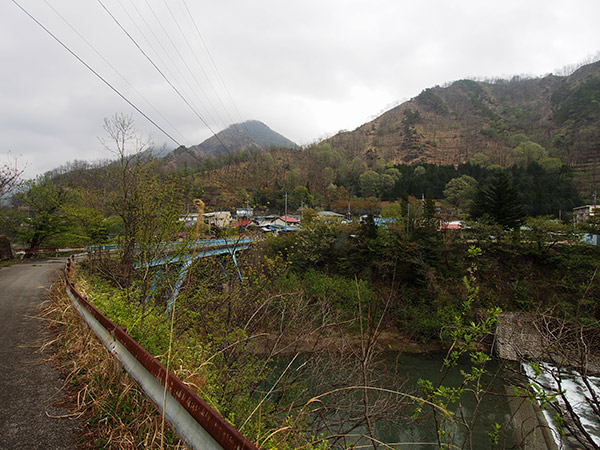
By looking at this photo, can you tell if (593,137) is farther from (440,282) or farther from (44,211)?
(44,211)

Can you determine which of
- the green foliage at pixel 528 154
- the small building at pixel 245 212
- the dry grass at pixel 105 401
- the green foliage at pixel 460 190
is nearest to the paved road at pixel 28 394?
the dry grass at pixel 105 401

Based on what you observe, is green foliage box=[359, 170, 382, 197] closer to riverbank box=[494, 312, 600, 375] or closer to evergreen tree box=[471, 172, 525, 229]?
evergreen tree box=[471, 172, 525, 229]

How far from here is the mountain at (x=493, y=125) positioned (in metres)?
87.8

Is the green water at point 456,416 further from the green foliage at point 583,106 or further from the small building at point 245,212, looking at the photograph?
the green foliage at point 583,106

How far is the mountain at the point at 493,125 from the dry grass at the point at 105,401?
85.9 metres

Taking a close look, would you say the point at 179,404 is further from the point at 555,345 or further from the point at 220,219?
the point at 220,219

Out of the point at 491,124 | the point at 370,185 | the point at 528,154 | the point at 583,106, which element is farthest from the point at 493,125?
the point at 370,185

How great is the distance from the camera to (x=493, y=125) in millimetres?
135000

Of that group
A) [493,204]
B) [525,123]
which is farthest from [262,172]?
[525,123]

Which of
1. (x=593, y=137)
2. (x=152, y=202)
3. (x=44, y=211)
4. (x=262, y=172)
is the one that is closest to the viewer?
(x=152, y=202)

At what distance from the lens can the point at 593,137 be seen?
80.6 metres

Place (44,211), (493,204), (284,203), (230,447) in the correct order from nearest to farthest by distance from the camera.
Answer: (230,447) → (44,211) → (493,204) → (284,203)

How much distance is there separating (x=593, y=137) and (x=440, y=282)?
308 ft

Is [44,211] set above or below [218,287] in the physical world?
above
